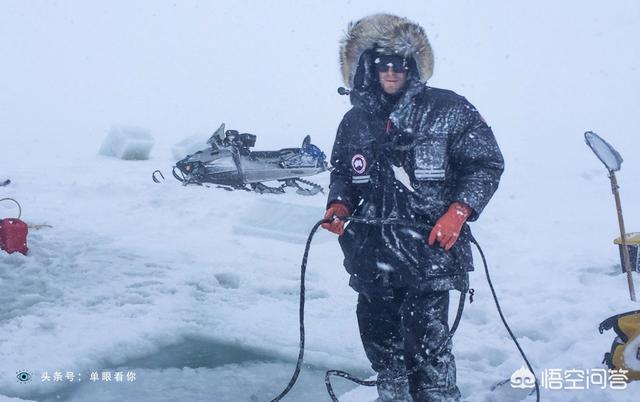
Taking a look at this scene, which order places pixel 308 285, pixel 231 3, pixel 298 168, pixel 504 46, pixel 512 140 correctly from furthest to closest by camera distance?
pixel 231 3, pixel 504 46, pixel 512 140, pixel 298 168, pixel 308 285

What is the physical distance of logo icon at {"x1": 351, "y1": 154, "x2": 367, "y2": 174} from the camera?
9.57ft

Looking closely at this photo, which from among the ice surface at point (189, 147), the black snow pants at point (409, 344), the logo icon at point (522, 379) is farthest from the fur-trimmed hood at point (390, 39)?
the ice surface at point (189, 147)

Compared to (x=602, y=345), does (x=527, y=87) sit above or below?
above

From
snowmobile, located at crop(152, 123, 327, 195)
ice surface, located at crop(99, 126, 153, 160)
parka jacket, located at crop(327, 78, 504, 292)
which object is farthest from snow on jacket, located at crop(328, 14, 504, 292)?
ice surface, located at crop(99, 126, 153, 160)

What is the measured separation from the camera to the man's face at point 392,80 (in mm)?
2836

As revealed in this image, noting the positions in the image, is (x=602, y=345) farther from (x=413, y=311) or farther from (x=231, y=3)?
(x=231, y=3)

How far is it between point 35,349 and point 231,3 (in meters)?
30.8

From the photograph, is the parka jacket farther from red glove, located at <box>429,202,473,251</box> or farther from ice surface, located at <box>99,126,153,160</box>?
ice surface, located at <box>99,126,153,160</box>

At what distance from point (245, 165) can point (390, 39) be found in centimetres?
735

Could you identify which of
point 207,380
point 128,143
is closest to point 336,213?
point 207,380

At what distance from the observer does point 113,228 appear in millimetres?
7133

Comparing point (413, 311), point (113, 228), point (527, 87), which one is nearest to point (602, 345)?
point (413, 311)

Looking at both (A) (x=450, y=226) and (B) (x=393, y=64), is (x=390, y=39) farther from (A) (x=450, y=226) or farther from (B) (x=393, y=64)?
(A) (x=450, y=226)

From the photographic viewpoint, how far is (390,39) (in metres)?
2.84
